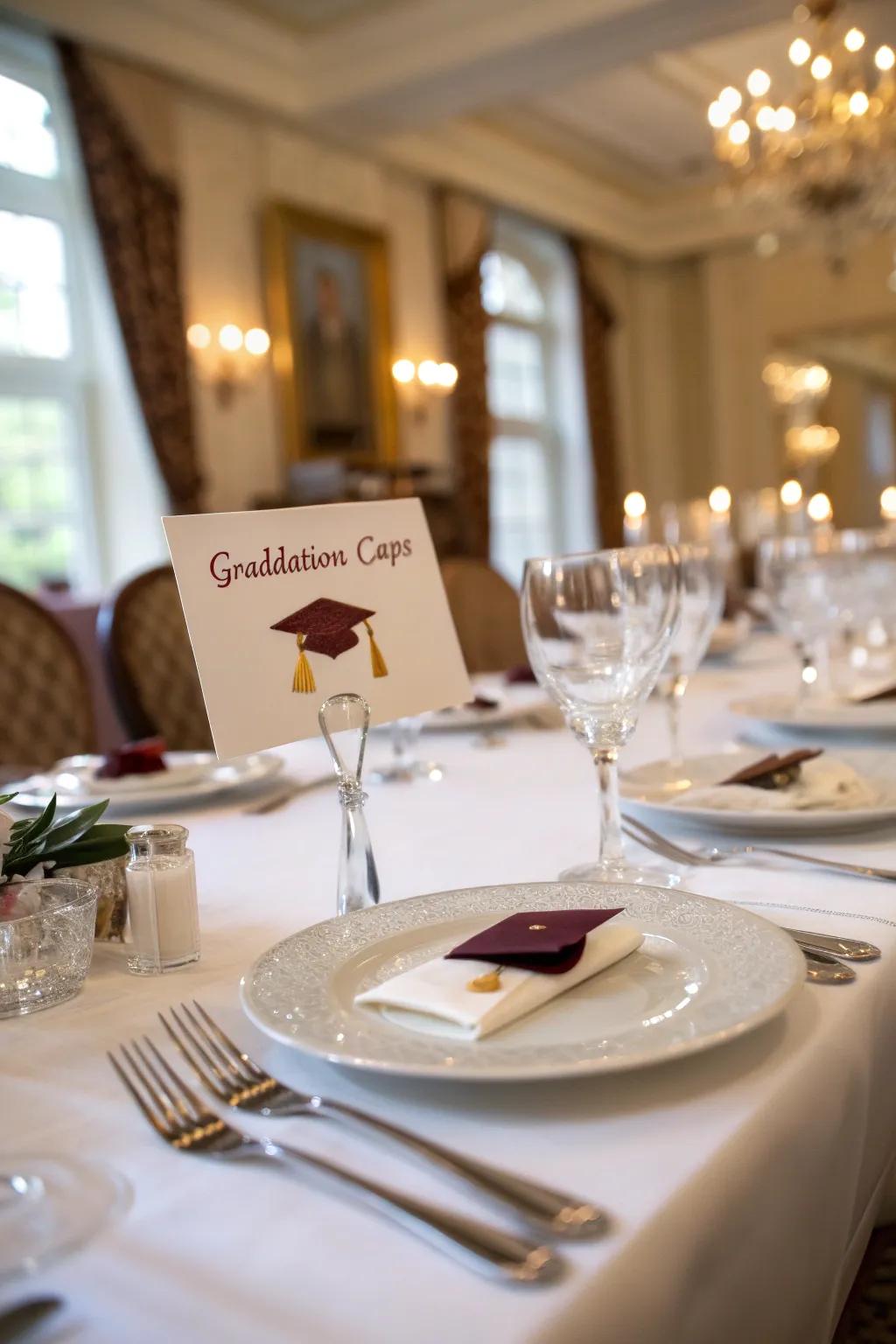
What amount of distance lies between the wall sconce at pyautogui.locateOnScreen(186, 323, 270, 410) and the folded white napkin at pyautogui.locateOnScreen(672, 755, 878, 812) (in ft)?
17.2

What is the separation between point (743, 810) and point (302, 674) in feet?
1.20

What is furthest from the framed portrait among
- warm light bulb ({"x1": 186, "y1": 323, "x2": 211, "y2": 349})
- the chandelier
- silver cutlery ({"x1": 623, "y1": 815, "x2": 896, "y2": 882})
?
silver cutlery ({"x1": 623, "y1": 815, "x2": 896, "y2": 882})

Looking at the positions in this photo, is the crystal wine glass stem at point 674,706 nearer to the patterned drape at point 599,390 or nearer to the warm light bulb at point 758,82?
the warm light bulb at point 758,82

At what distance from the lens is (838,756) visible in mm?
1146

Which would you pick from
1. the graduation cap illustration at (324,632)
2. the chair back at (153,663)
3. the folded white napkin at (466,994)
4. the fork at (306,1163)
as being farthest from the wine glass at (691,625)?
the chair back at (153,663)

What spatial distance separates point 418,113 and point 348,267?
90cm

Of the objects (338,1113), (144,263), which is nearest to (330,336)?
(144,263)

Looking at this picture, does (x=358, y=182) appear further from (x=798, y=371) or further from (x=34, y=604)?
(x=798, y=371)

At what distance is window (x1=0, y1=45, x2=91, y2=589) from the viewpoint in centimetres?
523

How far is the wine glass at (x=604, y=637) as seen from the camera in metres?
0.84

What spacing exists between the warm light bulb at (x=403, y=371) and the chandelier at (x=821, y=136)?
7.43ft

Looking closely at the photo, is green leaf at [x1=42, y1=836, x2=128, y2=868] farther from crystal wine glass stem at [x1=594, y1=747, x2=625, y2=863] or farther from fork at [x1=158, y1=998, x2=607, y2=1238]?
crystal wine glass stem at [x1=594, y1=747, x2=625, y2=863]

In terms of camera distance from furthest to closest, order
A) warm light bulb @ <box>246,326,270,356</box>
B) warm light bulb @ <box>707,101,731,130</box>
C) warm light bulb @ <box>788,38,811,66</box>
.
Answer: warm light bulb @ <box>246,326,270,356</box> < warm light bulb @ <box>707,101,731,130</box> < warm light bulb @ <box>788,38,811,66</box>

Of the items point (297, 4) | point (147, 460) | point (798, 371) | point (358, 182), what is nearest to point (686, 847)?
point (147, 460)
